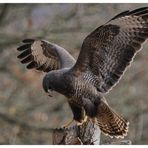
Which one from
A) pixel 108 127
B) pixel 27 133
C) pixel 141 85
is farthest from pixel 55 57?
pixel 141 85

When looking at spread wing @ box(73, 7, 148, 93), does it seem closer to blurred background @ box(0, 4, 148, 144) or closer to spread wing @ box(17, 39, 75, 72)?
spread wing @ box(17, 39, 75, 72)

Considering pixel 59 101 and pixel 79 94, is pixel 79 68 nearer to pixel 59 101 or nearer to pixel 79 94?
pixel 79 94

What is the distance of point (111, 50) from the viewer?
6402mm

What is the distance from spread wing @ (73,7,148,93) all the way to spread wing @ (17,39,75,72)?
235 millimetres

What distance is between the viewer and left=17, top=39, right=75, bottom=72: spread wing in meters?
6.72

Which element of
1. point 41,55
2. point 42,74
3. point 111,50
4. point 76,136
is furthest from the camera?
point 42,74

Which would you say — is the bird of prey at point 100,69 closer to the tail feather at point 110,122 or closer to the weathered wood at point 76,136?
the tail feather at point 110,122

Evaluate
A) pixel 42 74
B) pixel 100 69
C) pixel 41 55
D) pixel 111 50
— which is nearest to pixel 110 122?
pixel 100 69

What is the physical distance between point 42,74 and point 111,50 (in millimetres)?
6679

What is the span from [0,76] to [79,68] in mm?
7170

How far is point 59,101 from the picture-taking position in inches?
517

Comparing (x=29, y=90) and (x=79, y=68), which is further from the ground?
(x=79, y=68)

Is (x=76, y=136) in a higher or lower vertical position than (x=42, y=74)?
higher

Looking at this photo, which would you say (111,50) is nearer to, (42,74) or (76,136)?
(76,136)
